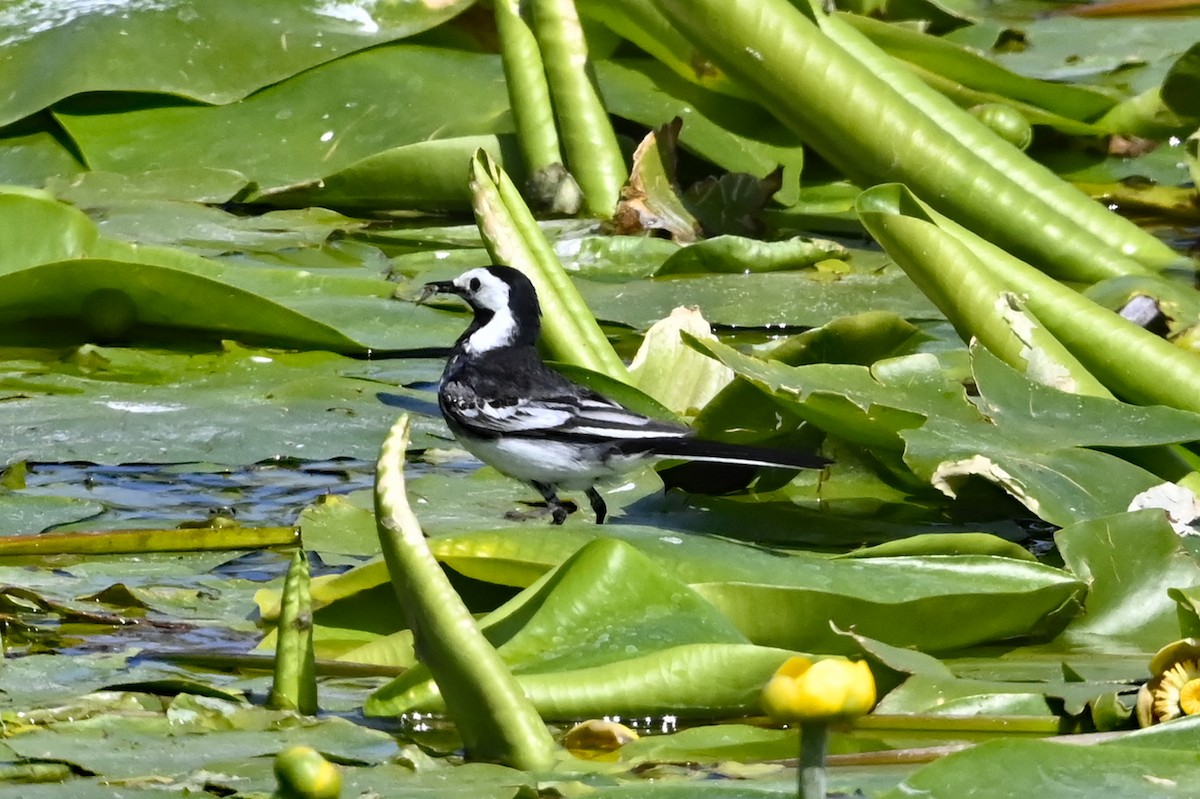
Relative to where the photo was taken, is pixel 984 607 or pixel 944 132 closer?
pixel 984 607

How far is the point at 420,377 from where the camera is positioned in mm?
4566

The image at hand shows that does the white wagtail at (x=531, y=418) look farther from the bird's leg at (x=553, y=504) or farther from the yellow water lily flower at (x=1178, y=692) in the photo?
the yellow water lily flower at (x=1178, y=692)

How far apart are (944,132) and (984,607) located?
8.27 feet

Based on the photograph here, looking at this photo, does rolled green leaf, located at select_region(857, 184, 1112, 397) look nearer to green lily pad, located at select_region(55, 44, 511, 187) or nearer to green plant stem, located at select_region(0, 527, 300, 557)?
green plant stem, located at select_region(0, 527, 300, 557)

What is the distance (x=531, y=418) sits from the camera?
4.02 m

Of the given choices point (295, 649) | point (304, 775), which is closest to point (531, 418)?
point (295, 649)

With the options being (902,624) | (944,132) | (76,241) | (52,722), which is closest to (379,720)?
(52,722)

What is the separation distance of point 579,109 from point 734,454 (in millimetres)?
2646

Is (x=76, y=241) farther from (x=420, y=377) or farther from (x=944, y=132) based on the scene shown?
(x=944, y=132)

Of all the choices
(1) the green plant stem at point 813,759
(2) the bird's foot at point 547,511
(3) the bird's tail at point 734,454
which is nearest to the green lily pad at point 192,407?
(2) the bird's foot at point 547,511

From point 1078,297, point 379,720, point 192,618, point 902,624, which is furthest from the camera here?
point 1078,297

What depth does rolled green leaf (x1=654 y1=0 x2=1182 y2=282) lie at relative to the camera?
16.0ft

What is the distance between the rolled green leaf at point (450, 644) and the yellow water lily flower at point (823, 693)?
2.07 feet

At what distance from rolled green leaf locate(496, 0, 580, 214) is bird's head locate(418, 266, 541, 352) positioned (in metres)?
1.28
